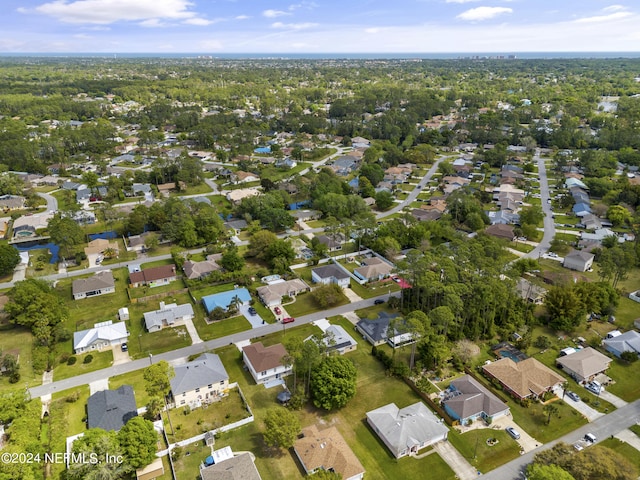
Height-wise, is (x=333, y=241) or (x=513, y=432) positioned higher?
(x=333, y=241)

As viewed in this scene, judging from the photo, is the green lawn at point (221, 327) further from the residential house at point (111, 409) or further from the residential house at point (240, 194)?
the residential house at point (240, 194)

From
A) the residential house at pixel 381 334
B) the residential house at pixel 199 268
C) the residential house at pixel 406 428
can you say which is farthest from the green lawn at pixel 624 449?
the residential house at pixel 199 268

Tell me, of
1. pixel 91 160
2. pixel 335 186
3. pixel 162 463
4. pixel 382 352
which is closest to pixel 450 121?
pixel 335 186

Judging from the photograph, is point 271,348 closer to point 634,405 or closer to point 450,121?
point 634,405

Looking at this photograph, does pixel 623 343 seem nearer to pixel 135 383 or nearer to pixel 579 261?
pixel 579 261

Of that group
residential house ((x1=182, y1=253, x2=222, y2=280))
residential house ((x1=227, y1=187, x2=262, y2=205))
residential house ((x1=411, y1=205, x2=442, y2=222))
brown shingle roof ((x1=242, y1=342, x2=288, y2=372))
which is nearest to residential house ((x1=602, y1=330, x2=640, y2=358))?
brown shingle roof ((x1=242, y1=342, x2=288, y2=372))

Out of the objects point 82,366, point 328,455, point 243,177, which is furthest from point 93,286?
point 243,177

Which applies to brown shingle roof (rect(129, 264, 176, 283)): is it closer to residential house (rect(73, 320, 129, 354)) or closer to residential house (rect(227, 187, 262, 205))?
residential house (rect(73, 320, 129, 354))
